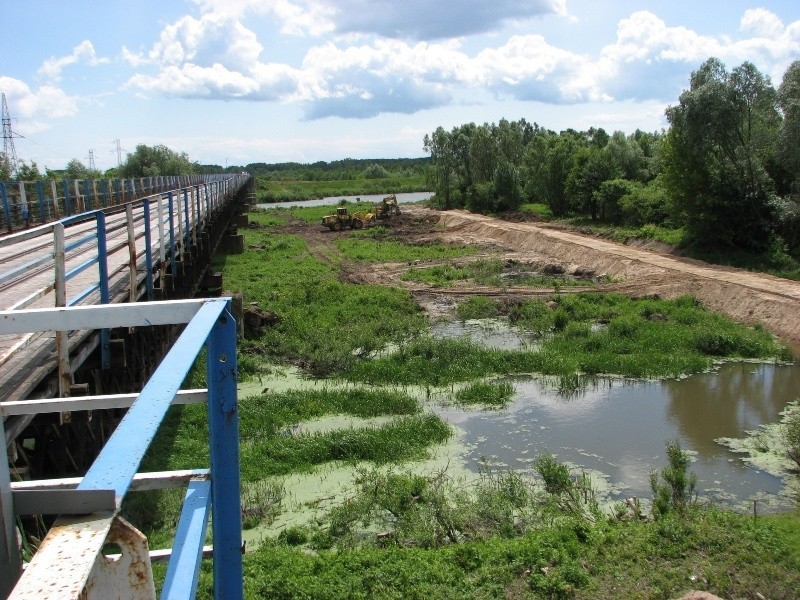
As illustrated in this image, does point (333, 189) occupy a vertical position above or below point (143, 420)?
below

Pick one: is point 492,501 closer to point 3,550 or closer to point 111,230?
point 3,550

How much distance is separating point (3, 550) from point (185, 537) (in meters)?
0.46

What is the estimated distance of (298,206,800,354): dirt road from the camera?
73.0 ft

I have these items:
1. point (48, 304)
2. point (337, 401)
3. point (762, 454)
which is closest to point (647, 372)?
point (762, 454)

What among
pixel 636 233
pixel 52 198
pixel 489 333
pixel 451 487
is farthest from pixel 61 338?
pixel 636 233

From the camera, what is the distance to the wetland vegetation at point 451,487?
766 centimetres

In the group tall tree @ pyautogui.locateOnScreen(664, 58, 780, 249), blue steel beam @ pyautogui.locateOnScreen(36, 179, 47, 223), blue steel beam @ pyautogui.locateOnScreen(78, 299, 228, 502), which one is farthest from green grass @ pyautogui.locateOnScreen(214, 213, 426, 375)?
blue steel beam @ pyautogui.locateOnScreen(78, 299, 228, 502)

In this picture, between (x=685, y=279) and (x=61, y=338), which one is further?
(x=685, y=279)

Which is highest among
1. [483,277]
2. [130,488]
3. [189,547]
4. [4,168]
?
[4,168]

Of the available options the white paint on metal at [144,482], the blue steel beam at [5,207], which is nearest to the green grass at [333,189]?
the blue steel beam at [5,207]

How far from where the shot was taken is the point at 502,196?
2378 inches

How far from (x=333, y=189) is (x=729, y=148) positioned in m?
95.0

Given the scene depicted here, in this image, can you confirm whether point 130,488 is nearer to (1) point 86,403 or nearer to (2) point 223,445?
(2) point 223,445

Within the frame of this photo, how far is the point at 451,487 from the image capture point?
10.6 meters
